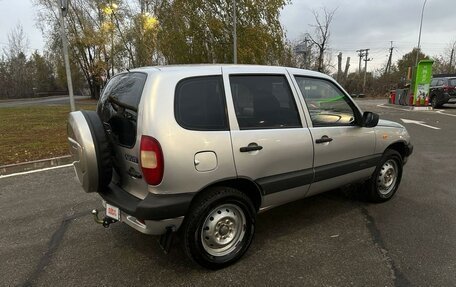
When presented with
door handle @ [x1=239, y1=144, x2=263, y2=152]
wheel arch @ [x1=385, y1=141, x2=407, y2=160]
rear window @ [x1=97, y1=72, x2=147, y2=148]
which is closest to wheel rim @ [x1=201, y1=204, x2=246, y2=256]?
door handle @ [x1=239, y1=144, x2=263, y2=152]

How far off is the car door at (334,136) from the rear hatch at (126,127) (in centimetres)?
166

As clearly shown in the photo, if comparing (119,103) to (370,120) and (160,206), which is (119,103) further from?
(370,120)

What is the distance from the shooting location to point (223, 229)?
3.08m

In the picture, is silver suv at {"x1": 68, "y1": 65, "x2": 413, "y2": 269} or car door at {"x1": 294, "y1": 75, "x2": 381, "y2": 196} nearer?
silver suv at {"x1": 68, "y1": 65, "x2": 413, "y2": 269}

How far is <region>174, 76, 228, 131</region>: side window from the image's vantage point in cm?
276

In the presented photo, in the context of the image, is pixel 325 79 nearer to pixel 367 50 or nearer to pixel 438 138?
pixel 438 138

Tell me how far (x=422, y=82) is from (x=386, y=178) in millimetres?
17335

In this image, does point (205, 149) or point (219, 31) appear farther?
point (219, 31)

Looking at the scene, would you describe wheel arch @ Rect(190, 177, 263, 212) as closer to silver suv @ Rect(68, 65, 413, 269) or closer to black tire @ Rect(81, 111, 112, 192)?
silver suv @ Rect(68, 65, 413, 269)

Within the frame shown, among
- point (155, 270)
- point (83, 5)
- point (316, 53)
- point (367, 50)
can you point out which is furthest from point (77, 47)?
point (367, 50)

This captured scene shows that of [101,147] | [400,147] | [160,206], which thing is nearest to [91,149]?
[101,147]

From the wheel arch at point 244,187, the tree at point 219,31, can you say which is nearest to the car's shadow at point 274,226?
the wheel arch at point 244,187

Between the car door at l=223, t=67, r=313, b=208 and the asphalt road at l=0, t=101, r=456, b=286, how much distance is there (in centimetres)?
56

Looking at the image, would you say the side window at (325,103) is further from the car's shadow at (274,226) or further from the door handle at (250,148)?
the car's shadow at (274,226)
